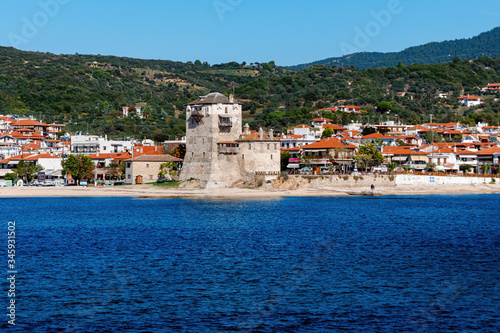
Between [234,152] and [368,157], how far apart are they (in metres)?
17.6

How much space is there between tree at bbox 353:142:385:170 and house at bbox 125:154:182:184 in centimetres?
2358

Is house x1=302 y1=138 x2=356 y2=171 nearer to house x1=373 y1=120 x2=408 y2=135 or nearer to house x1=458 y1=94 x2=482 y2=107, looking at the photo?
house x1=373 y1=120 x2=408 y2=135

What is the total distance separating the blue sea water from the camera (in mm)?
21125

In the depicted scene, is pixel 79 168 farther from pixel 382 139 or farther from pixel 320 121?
pixel 320 121

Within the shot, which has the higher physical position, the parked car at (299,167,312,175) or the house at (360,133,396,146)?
the house at (360,133,396,146)

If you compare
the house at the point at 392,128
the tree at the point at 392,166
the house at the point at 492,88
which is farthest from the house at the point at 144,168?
the house at the point at 492,88

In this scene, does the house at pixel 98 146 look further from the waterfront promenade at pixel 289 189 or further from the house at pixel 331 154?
the house at pixel 331 154

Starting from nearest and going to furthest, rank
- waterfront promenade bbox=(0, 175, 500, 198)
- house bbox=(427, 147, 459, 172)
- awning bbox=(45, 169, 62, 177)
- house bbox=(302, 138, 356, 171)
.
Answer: waterfront promenade bbox=(0, 175, 500, 198)
house bbox=(302, 138, 356, 171)
house bbox=(427, 147, 459, 172)
awning bbox=(45, 169, 62, 177)

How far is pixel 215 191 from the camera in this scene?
2911 inches

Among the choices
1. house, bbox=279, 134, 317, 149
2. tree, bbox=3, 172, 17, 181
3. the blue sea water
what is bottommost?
the blue sea water

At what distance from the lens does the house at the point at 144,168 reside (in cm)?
8088

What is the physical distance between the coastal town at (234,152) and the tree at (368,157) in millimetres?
127

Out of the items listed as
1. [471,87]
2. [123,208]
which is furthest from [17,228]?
[471,87]

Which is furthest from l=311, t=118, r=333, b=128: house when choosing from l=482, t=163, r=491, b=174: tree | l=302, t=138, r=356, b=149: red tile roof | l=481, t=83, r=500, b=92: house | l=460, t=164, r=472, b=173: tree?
l=481, t=83, r=500, b=92: house
